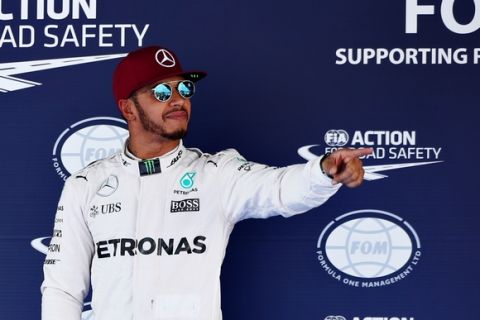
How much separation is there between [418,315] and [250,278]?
590 mm

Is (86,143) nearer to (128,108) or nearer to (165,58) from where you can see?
(128,108)

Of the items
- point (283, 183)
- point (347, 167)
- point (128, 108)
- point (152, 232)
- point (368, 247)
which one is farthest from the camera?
point (368, 247)

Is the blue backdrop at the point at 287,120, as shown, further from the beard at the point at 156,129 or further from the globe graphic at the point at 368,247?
the beard at the point at 156,129

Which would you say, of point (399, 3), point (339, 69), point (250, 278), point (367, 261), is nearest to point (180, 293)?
point (250, 278)

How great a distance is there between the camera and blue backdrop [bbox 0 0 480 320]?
330 centimetres

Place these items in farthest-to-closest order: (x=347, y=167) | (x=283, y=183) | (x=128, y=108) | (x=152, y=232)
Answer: (x=128, y=108) < (x=152, y=232) < (x=283, y=183) < (x=347, y=167)

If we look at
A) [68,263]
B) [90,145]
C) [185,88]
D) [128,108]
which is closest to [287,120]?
[185,88]

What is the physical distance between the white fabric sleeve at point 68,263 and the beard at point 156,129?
0.30m

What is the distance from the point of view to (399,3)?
3.33 m

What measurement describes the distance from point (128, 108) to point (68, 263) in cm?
52

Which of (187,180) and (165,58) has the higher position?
(165,58)

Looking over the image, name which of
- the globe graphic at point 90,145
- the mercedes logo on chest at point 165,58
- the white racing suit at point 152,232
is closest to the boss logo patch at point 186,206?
the white racing suit at point 152,232

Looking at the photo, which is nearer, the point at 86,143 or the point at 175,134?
the point at 175,134

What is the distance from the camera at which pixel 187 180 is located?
9.85 feet
